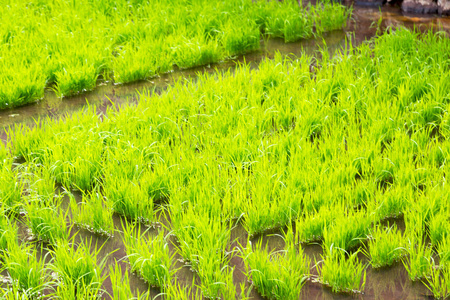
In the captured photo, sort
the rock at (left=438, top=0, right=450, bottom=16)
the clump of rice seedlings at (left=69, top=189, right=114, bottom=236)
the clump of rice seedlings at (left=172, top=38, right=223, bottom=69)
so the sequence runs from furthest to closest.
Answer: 1. the rock at (left=438, top=0, right=450, bottom=16)
2. the clump of rice seedlings at (left=172, top=38, right=223, bottom=69)
3. the clump of rice seedlings at (left=69, top=189, right=114, bottom=236)

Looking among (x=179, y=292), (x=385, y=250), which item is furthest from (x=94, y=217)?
(x=385, y=250)

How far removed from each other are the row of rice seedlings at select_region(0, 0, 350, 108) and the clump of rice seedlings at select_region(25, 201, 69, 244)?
74.9 inches

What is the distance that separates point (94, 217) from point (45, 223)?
0.28 metres

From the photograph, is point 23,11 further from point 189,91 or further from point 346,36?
point 346,36

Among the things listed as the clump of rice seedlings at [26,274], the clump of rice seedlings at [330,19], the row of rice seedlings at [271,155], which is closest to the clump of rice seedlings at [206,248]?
the row of rice seedlings at [271,155]

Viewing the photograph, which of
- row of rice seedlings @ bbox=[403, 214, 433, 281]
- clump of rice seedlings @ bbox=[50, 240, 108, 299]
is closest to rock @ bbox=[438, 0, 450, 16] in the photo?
row of rice seedlings @ bbox=[403, 214, 433, 281]

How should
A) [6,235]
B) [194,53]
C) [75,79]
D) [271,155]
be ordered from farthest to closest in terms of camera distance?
[194,53] < [75,79] < [271,155] < [6,235]

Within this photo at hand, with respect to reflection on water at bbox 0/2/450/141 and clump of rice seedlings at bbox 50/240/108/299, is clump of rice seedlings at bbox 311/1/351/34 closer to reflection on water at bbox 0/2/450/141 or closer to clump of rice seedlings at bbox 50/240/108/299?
reflection on water at bbox 0/2/450/141

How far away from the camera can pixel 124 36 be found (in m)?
5.61

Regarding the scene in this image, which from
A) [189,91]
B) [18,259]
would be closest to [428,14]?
[189,91]

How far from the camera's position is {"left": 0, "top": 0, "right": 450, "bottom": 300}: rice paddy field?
248 centimetres

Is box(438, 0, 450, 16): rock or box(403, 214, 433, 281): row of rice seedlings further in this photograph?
box(438, 0, 450, 16): rock

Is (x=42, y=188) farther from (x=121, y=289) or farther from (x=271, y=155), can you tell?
(x=271, y=155)

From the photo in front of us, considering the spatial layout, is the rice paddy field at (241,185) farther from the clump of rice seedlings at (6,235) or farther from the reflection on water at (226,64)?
the reflection on water at (226,64)
